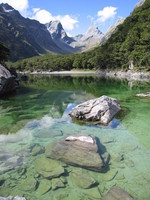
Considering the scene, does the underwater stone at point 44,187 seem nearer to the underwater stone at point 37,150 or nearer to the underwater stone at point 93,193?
the underwater stone at point 93,193

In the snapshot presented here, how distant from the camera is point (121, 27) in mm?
138875

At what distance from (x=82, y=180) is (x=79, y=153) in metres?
1.97

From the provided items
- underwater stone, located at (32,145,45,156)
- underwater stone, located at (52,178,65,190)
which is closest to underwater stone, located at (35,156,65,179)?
underwater stone, located at (52,178,65,190)

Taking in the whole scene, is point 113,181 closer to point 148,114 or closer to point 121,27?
point 148,114

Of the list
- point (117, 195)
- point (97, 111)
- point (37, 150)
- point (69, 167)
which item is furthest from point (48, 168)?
point (97, 111)

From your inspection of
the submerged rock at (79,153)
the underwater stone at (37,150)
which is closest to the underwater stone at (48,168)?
the submerged rock at (79,153)

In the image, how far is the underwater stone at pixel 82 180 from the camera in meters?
8.31

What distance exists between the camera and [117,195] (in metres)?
7.45

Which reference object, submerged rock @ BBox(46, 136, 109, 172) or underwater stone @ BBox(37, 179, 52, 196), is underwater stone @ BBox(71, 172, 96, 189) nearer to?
submerged rock @ BBox(46, 136, 109, 172)

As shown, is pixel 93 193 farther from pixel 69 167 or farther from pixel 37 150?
pixel 37 150

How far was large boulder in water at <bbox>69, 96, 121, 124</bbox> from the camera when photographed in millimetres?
18219

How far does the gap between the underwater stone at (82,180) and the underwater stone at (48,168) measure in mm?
687

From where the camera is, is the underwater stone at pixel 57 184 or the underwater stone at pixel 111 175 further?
the underwater stone at pixel 111 175

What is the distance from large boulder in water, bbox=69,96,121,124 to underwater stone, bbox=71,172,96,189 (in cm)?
891
